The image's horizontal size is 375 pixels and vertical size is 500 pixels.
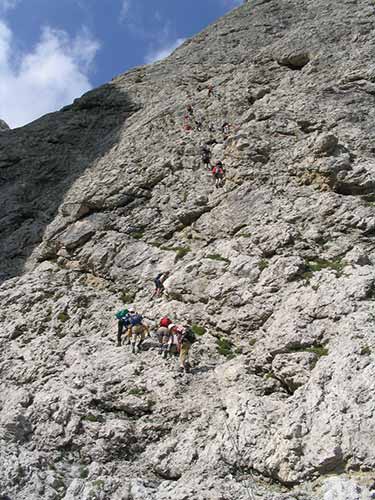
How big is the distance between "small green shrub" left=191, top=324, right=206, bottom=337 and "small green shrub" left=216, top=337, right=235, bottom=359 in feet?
2.64

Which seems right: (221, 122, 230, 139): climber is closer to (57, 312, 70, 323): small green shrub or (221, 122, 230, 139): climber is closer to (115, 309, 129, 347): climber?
(57, 312, 70, 323): small green shrub

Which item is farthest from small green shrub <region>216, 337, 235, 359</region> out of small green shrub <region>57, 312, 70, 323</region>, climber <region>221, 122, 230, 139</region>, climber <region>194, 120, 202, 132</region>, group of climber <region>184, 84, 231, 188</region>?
climber <region>194, 120, 202, 132</region>

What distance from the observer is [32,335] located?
904 inches

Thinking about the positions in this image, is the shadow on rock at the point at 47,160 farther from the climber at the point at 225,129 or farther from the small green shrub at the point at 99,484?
the small green shrub at the point at 99,484

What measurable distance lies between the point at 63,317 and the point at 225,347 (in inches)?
336

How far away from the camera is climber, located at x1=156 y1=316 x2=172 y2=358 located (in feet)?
63.4

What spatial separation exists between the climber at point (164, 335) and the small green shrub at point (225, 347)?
2050 mm

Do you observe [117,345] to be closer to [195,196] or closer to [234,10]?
[195,196]

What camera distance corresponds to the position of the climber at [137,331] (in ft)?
65.7

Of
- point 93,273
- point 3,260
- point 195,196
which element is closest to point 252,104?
point 195,196

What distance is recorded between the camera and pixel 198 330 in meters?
20.4

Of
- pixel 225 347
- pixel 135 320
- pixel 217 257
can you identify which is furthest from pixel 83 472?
pixel 217 257

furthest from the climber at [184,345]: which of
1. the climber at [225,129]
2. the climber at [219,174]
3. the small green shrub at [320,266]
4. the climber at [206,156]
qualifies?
the climber at [225,129]

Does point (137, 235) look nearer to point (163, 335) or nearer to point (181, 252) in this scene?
point (181, 252)
